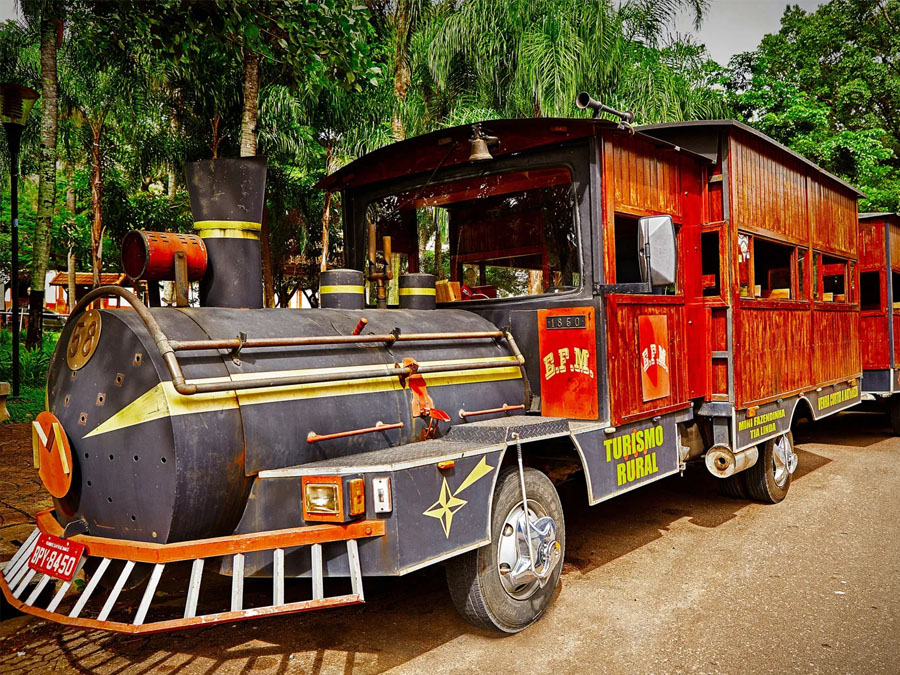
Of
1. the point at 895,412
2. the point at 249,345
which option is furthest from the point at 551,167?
the point at 895,412

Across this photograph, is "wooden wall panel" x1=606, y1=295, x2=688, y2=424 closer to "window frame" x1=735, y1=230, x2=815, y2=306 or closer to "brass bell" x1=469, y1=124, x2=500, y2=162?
"window frame" x1=735, y1=230, x2=815, y2=306

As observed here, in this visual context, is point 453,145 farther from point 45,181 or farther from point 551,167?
point 45,181

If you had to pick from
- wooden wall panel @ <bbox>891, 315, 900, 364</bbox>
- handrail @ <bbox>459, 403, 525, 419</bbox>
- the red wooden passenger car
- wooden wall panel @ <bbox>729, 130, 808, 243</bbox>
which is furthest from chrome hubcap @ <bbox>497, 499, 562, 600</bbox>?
wooden wall panel @ <bbox>891, 315, 900, 364</bbox>

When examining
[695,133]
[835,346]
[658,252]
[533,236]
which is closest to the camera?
[658,252]

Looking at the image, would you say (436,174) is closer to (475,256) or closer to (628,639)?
(475,256)

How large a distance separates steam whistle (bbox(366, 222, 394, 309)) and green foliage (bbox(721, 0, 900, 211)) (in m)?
15.8

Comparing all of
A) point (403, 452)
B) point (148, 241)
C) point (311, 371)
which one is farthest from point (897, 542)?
point (148, 241)

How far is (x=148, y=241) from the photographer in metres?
3.20

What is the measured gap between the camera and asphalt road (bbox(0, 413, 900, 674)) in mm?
3295

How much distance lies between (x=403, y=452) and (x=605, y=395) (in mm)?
1461

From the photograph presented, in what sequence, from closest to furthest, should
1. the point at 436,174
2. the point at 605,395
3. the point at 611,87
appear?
the point at 605,395
the point at 436,174
the point at 611,87

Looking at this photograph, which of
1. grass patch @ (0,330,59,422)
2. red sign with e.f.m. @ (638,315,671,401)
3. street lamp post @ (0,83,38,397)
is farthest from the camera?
grass patch @ (0,330,59,422)

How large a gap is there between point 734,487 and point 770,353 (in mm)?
1316

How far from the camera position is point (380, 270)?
4953 millimetres
